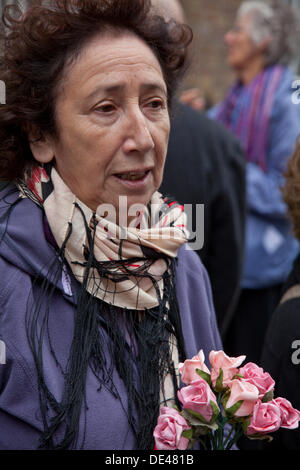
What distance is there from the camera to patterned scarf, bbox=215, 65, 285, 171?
3.99m

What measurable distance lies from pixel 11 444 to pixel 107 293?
484 mm

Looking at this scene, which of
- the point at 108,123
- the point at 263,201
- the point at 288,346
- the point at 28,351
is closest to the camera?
the point at 28,351

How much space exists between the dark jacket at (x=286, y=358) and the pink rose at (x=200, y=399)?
87 centimetres

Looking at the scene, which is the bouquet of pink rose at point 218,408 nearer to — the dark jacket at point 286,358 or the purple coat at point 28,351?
the purple coat at point 28,351

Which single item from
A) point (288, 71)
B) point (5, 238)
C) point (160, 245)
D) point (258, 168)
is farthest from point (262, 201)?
point (5, 238)

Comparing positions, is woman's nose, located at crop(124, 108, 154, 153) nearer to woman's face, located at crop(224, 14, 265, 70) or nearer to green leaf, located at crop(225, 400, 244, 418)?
green leaf, located at crop(225, 400, 244, 418)

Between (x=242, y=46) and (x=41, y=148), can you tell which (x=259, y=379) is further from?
(x=242, y=46)

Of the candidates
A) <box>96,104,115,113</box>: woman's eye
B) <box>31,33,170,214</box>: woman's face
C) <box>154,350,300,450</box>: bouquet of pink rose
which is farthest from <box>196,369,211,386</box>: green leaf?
<box>96,104,115,113</box>: woman's eye

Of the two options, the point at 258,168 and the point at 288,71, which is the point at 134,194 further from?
the point at 288,71

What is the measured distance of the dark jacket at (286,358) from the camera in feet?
7.54

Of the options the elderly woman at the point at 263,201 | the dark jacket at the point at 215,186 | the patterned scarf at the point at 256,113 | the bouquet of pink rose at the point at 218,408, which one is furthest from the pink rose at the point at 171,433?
the patterned scarf at the point at 256,113

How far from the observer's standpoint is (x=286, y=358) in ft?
7.62

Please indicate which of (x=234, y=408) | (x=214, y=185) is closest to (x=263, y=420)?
(x=234, y=408)

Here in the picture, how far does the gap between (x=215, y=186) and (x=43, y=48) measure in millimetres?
1436
